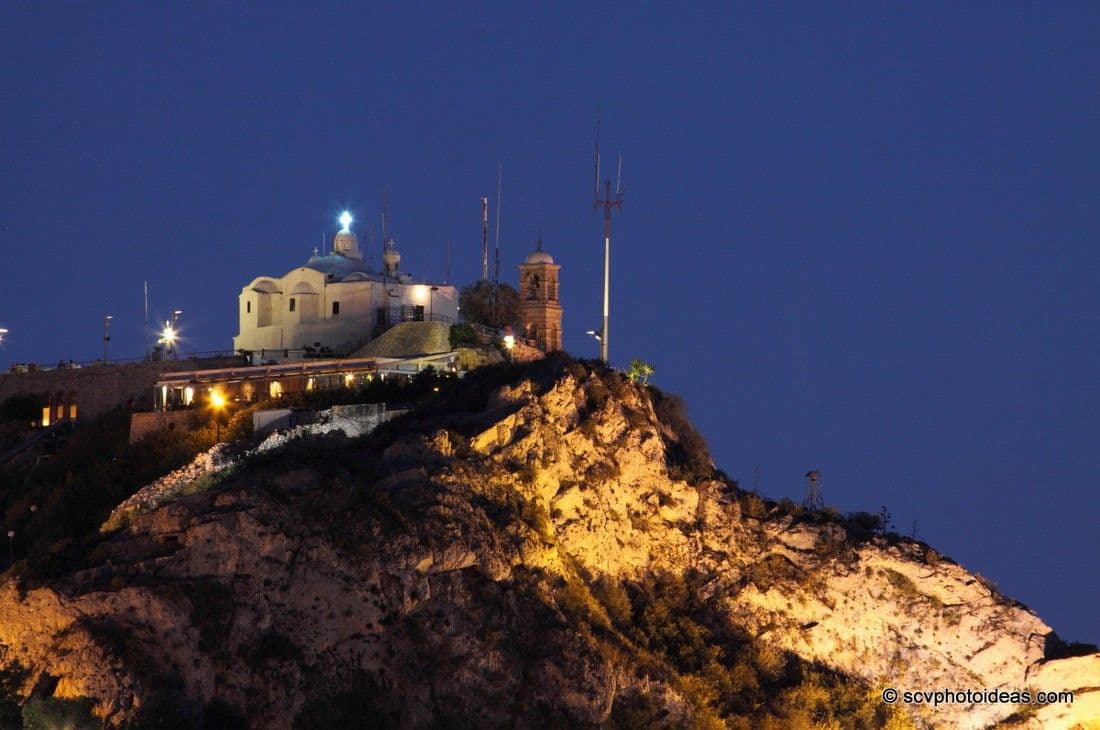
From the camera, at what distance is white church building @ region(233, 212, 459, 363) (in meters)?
69.6

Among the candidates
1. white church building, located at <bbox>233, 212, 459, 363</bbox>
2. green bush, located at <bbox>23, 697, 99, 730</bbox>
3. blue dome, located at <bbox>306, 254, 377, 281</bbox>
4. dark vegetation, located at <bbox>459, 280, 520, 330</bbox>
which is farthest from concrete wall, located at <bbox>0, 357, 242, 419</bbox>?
green bush, located at <bbox>23, 697, 99, 730</bbox>

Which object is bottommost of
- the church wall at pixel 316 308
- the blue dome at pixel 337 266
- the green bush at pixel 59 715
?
the green bush at pixel 59 715

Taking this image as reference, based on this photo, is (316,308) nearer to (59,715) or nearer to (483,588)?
(483,588)

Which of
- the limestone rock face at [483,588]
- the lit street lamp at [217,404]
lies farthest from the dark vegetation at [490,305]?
the limestone rock face at [483,588]

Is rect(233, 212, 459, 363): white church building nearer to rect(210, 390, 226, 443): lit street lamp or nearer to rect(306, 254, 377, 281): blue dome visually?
rect(306, 254, 377, 281): blue dome

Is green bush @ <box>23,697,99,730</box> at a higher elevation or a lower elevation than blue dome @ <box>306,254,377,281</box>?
lower

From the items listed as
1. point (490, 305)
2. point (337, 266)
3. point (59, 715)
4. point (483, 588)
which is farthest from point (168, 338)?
point (59, 715)

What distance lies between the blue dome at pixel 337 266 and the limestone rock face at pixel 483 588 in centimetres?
2233

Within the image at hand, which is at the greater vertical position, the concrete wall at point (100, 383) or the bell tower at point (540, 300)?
the bell tower at point (540, 300)

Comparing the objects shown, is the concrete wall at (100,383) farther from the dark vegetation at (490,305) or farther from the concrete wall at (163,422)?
the dark vegetation at (490,305)

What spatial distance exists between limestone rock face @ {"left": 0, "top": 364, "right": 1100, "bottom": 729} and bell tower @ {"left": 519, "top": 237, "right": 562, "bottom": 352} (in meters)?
19.7

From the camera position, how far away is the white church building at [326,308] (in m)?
69.6

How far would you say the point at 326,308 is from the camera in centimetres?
7025

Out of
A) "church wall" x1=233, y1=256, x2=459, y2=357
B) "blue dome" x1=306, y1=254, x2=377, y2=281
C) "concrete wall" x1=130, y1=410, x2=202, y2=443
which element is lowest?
"concrete wall" x1=130, y1=410, x2=202, y2=443
